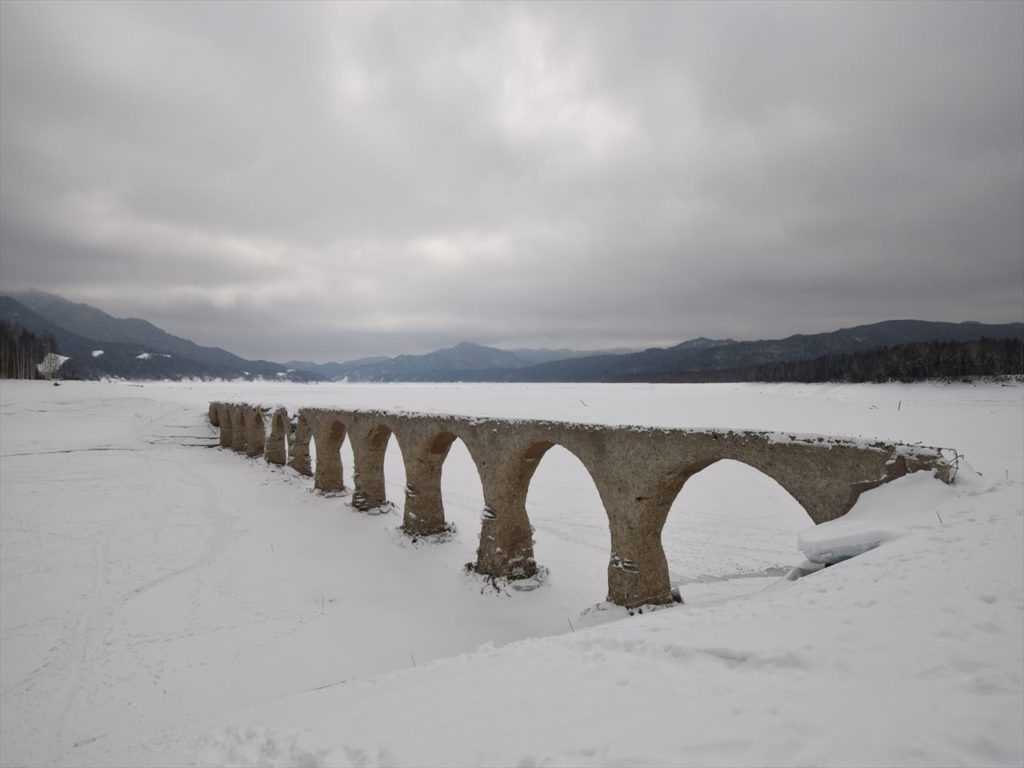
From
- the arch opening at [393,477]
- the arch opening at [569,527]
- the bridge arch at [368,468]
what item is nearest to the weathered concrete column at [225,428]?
the arch opening at [393,477]

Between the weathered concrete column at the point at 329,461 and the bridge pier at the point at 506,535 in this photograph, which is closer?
the bridge pier at the point at 506,535

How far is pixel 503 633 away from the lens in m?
10.4

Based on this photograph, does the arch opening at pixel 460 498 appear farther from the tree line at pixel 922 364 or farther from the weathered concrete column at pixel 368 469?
the tree line at pixel 922 364

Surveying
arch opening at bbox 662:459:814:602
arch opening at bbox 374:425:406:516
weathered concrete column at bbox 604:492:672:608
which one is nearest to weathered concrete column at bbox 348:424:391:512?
arch opening at bbox 374:425:406:516

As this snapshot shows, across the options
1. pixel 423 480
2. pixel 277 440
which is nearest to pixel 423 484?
pixel 423 480

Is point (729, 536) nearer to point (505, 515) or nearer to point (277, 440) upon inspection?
point (505, 515)

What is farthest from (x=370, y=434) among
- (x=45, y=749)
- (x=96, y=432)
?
(x=96, y=432)

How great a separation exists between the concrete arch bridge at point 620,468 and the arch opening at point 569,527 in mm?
851

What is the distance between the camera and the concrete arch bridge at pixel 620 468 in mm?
7238

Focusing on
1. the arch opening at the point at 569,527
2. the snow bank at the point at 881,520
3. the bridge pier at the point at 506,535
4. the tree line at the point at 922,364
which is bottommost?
the arch opening at the point at 569,527

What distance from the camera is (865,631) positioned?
3998mm

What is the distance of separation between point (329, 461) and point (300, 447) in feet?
15.0

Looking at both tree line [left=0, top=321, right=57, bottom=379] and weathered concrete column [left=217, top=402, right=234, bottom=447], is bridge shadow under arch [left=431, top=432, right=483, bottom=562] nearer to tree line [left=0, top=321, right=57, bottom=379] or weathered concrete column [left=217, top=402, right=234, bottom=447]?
weathered concrete column [left=217, top=402, right=234, bottom=447]

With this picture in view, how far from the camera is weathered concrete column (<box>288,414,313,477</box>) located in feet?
77.8
